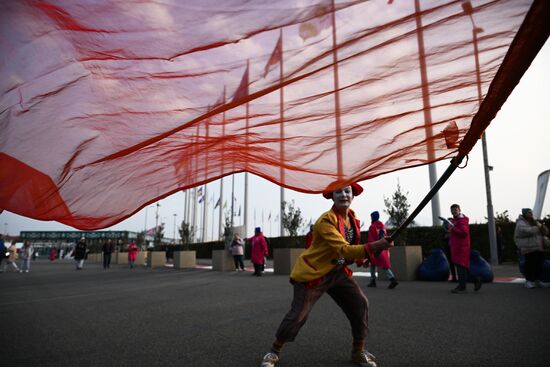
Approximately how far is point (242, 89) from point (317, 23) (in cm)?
63

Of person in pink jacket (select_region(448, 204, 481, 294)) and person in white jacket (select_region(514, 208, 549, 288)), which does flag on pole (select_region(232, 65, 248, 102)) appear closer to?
person in pink jacket (select_region(448, 204, 481, 294))

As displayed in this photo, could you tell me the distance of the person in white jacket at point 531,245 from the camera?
806cm

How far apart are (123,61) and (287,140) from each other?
1479 mm

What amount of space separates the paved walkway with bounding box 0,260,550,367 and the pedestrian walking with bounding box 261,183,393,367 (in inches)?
9.2

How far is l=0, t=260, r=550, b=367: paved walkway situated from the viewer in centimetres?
360

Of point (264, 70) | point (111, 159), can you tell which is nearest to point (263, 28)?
point (264, 70)

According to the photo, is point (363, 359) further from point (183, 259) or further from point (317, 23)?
point (183, 259)

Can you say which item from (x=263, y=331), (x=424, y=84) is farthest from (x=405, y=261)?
(x=424, y=84)

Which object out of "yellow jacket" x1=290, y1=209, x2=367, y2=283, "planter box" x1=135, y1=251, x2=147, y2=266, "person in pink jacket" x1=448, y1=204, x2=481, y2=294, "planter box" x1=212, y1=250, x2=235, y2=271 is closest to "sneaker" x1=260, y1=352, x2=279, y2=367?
"yellow jacket" x1=290, y1=209, x2=367, y2=283

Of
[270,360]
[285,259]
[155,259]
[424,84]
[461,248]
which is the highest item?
[424,84]

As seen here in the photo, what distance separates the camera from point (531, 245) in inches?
320

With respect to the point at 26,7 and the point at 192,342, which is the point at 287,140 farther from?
the point at 192,342

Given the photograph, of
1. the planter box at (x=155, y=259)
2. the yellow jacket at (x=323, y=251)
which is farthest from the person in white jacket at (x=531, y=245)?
the planter box at (x=155, y=259)

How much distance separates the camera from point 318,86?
8.55 ft
